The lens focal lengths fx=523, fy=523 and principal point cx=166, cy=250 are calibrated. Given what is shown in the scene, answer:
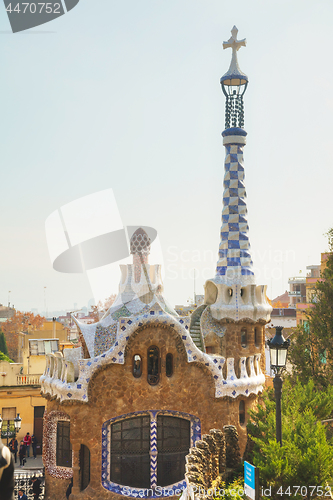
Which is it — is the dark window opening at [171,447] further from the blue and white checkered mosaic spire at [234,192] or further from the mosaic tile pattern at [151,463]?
the blue and white checkered mosaic spire at [234,192]

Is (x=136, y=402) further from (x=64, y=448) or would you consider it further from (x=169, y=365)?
(x=64, y=448)

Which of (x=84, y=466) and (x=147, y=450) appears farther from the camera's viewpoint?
(x=84, y=466)

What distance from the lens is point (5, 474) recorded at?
414cm

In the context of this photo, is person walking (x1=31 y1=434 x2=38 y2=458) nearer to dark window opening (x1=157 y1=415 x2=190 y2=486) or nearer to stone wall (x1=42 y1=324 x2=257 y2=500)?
stone wall (x1=42 y1=324 x2=257 y2=500)

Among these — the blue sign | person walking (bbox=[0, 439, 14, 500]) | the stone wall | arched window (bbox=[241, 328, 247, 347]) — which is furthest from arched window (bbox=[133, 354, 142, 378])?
person walking (bbox=[0, 439, 14, 500])

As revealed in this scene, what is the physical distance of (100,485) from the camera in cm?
1243

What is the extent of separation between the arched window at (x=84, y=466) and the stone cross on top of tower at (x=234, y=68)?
37.3 feet

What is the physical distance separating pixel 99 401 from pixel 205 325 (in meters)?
4.05

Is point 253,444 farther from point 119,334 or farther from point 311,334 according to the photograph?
point 311,334

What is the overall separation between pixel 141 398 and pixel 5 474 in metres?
Result: 8.83

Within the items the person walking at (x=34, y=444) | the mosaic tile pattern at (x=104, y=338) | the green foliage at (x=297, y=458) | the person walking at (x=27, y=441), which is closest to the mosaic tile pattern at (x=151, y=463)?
the mosaic tile pattern at (x=104, y=338)

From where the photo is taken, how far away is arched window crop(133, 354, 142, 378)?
12923 millimetres

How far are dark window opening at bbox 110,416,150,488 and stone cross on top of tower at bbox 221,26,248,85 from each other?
404 inches

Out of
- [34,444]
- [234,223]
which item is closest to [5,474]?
[234,223]
